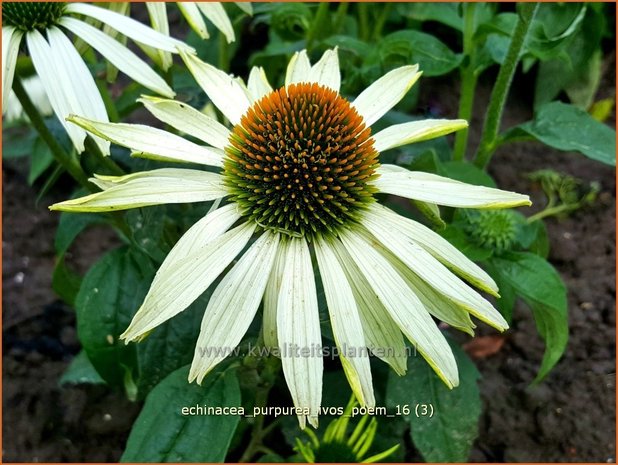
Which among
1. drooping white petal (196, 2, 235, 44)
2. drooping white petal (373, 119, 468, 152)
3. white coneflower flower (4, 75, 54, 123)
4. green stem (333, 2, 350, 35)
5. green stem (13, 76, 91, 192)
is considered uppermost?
green stem (333, 2, 350, 35)

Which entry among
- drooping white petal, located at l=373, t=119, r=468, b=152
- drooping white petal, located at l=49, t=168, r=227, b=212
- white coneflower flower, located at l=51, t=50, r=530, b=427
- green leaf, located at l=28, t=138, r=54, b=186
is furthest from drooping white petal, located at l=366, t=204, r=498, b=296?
green leaf, located at l=28, t=138, r=54, b=186

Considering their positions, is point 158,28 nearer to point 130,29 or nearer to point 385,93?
point 130,29

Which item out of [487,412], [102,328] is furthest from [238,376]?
[487,412]

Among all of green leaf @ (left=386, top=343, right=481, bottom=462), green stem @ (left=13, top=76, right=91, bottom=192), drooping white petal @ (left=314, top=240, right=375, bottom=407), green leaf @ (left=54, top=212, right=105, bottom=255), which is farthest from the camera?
green leaf @ (left=54, top=212, right=105, bottom=255)

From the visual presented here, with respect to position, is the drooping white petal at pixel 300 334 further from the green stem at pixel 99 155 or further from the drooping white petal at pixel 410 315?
the green stem at pixel 99 155

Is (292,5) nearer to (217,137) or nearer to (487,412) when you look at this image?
(217,137)

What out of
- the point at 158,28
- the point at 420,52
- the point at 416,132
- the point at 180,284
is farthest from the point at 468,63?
the point at 180,284

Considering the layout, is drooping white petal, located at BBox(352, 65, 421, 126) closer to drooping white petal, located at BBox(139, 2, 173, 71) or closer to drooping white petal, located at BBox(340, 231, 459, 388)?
drooping white petal, located at BBox(340, 231, 459, 388)

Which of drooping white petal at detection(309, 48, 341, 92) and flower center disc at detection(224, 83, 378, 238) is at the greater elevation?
drooping white petal at detection(309, 48, 341, 92)
